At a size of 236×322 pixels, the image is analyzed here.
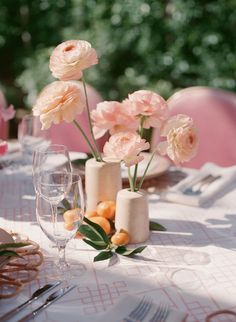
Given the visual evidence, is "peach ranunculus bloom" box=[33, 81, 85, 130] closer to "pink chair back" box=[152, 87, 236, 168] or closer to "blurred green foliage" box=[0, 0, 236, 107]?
"pink chair back" box=[152, 87, 236, 168]

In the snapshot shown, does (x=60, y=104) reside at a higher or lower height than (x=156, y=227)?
higher

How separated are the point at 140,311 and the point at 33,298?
189 mm

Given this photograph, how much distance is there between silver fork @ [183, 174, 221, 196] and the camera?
4.97 feet

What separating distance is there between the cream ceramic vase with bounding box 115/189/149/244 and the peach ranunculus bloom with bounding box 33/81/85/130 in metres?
0.21

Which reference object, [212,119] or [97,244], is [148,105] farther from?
[212,119]


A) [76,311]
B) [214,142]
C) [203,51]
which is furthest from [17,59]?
[76,311]

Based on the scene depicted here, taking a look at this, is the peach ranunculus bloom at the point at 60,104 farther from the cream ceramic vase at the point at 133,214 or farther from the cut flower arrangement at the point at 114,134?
the cream ceramic vase at the point at 133,214

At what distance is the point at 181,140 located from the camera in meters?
1.16

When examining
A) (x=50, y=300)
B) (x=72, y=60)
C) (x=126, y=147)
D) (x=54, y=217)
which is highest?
(x=72, y=60)

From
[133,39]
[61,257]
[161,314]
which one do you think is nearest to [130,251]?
[61,257]

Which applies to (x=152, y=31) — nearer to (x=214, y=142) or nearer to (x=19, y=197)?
(x=214, y=142)

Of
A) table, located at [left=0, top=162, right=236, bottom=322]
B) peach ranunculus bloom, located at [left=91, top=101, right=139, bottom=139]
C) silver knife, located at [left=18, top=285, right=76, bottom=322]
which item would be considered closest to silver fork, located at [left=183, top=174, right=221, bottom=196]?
table, located at [left=0, top=162, right=236, bottom=322]

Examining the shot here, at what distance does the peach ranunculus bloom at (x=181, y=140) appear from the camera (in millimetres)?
1162

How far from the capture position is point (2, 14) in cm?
430
